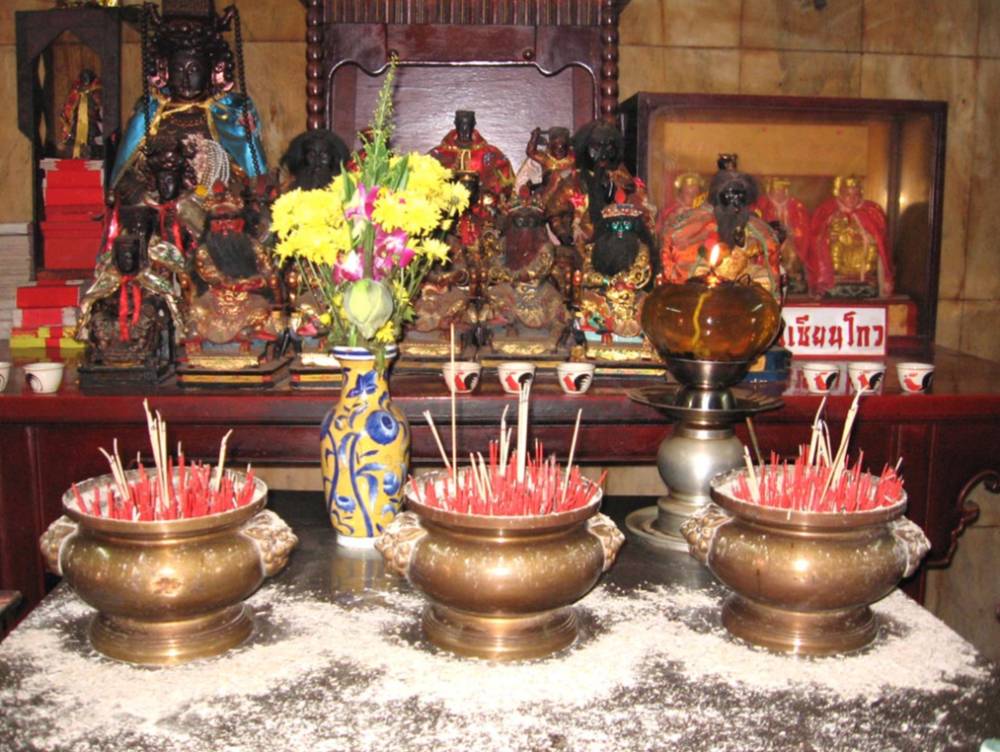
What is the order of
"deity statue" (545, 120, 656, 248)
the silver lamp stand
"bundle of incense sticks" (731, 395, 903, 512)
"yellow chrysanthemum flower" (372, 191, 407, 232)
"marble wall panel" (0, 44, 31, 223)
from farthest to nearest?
"marble wall panel" (0, 44, 31, 223)
"deity statue" (545, 120, 656, 248)
the silver lamp stand
"yellow chrysanthemum flower" (372, 191, 407, 232)
"bundle of incense sticks" (731, 395, 903, 512)

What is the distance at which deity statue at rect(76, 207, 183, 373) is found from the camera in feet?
7.75

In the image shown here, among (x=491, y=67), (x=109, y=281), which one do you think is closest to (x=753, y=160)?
(x=491, y=67)

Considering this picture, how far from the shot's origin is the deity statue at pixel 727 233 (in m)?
2.58

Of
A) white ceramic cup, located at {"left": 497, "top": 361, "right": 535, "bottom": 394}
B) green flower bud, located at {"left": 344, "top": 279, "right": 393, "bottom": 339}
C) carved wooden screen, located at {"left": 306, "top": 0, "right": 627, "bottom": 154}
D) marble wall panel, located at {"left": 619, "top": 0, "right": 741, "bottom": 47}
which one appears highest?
marble wall panel, located at {"left": 619, "top": 0, "right": 741, "bottom": 47}

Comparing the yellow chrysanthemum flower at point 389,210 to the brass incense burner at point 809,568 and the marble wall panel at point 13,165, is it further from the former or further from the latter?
the marble wall panel at point 13,165

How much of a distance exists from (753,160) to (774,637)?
2272 mm

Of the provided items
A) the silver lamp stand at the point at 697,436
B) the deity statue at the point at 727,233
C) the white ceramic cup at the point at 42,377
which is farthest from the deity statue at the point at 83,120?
the silver lamp stand at the point at 697,436

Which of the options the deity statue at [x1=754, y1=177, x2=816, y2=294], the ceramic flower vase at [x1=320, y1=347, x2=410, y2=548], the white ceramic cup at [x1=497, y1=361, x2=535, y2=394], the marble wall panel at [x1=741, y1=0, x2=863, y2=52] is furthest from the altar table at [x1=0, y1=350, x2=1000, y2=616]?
the marble wall panel at [x1=741, y1=0, x2=863, y2=52]

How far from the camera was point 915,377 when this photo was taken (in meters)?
2.44

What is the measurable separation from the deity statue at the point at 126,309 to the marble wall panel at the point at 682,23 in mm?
1800

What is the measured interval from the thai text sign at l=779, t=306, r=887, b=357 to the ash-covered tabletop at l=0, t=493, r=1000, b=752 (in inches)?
62.6

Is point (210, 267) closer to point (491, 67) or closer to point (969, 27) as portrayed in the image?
point (491, 67)

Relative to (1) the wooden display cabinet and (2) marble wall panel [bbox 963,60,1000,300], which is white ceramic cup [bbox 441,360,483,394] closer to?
(1) the wooden display cabinet

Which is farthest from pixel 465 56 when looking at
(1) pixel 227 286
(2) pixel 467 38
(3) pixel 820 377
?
(3) pixel 820 377
